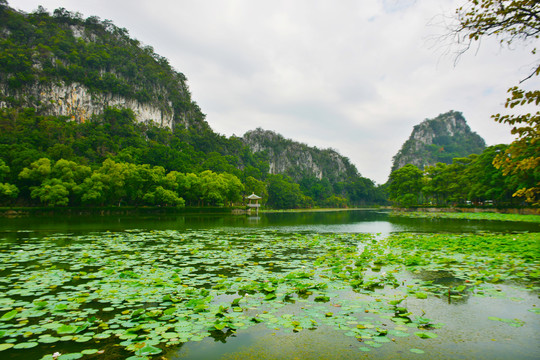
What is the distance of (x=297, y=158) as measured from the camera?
6939 inches

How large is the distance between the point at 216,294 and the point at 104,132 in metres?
79.6

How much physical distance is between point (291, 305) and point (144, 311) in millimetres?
2433

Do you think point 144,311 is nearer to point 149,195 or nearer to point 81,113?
point 149,195

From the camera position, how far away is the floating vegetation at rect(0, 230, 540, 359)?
12.5 feet

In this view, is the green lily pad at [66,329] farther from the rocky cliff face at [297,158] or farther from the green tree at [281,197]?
the rocky cliff face at [297,158]

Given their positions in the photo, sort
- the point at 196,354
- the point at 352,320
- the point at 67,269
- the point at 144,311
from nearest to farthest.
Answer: the point at 196,354 < the point at 352,320 < the point at 144,311 < the point at 67,269

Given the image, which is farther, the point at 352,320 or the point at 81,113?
the point at 81,113

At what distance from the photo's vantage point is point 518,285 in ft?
20.4

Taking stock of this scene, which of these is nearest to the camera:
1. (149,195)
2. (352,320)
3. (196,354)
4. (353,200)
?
(196,354)

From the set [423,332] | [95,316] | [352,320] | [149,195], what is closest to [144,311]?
[95,316]

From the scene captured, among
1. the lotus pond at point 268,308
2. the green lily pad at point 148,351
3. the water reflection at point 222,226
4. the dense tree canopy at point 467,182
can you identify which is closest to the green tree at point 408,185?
the dense tree canopy at point 467,182

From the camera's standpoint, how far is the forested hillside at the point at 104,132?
4344 centimetres

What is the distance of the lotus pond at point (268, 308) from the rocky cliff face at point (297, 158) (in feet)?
473

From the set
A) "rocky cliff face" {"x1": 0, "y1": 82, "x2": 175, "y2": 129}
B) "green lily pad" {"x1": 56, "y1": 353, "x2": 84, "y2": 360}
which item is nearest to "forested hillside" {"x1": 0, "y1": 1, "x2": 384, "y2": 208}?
"rocky cliff face" {"x1": 0, "y1": 82, "x2": 175, "y2": 129}
